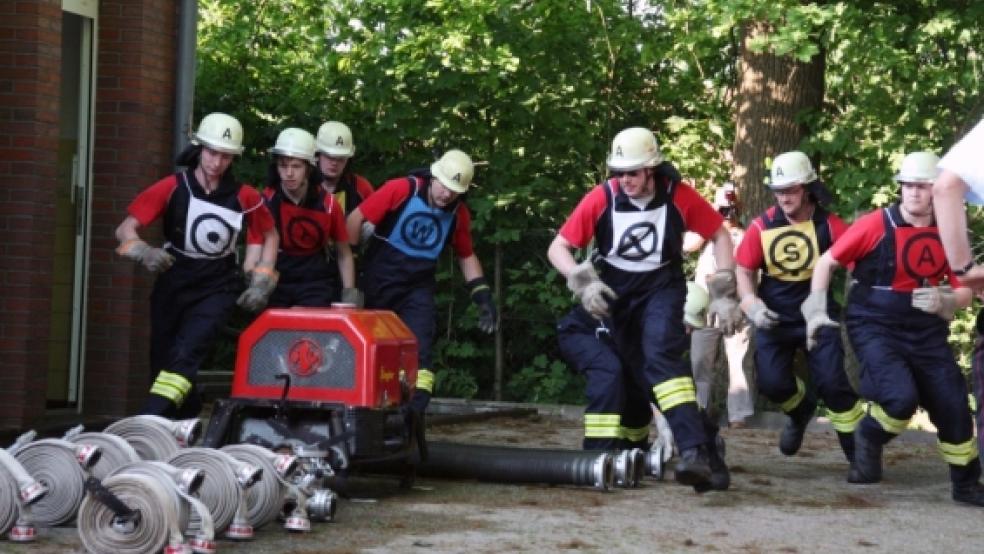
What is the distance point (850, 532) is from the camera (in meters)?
9.77

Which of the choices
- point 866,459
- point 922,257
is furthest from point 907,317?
point 866,459

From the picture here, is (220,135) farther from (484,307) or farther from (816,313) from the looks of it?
(816,313)

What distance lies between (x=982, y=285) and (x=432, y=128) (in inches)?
543

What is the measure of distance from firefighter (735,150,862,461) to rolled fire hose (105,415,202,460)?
400 cm

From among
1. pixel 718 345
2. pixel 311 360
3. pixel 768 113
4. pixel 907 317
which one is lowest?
pixel 311 360

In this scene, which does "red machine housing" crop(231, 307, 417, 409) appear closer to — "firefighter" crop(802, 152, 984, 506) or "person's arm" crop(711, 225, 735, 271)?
"person's arm" crop(711, 225, 735, 271)

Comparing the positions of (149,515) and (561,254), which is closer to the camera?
(149,515)

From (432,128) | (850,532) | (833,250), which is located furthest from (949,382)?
(432,128)

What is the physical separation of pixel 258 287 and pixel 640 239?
7.49 feet

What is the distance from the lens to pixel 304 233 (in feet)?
40.3

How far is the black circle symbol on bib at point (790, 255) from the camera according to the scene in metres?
12.4

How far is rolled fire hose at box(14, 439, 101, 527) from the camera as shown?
881 centimetres

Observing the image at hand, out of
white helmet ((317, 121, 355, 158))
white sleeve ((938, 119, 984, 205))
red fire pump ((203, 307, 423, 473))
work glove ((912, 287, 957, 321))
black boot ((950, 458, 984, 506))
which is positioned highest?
white helmet ((317, 121, 355, 158))

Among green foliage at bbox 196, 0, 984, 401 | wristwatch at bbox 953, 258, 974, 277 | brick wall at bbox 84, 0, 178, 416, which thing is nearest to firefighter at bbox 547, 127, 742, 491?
brick wall at bbox 84, 0, 178, 416
